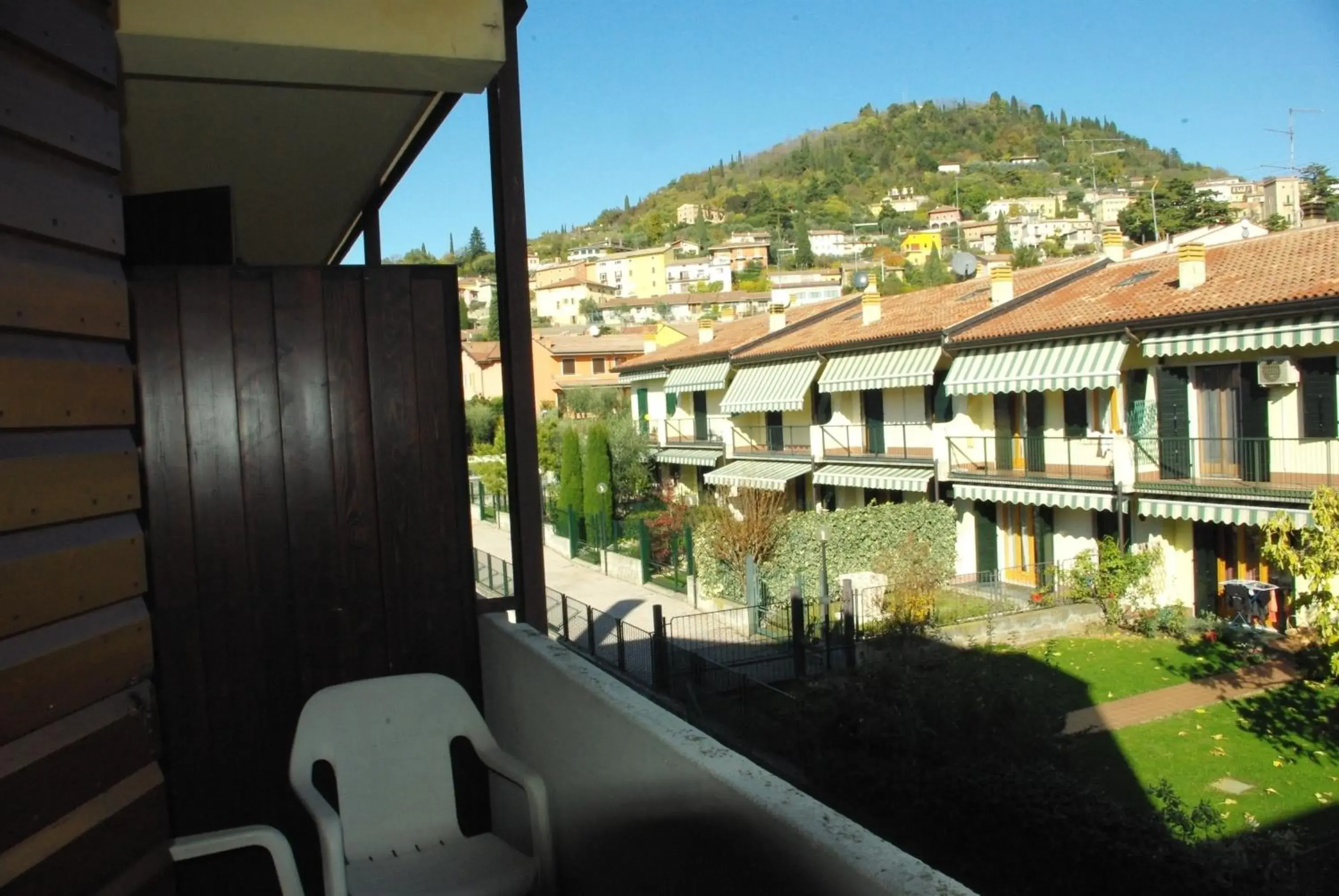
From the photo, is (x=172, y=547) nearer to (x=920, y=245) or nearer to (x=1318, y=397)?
(x=1318, y=397)

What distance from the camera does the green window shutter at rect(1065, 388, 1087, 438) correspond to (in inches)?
808

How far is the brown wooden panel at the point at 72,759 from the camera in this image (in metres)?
1.86

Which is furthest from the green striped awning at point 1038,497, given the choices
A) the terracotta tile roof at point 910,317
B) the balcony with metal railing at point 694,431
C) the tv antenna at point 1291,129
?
the tv antenna at point 1291,129

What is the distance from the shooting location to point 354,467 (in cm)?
351

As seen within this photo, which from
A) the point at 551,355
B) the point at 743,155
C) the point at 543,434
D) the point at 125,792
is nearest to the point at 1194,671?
the point at 125,792

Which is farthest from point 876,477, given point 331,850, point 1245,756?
point 331,850

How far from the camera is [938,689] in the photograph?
26.5ft

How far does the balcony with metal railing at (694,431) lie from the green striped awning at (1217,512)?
49.3 feet

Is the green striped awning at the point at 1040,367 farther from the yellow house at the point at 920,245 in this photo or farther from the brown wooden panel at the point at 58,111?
the yellow house at the point at 920,245

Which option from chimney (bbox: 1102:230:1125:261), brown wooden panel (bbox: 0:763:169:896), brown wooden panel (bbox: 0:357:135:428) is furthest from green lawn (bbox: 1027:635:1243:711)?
brown wooden panel (bbox: 0:357:135:428)

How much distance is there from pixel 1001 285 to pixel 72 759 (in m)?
23.5

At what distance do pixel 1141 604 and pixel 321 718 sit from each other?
58.9ft

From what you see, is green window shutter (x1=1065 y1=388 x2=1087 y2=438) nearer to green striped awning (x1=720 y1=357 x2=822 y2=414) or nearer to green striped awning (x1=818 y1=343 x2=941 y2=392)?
green striped awning (x1=818 y1=343 x2=941 y2=392)

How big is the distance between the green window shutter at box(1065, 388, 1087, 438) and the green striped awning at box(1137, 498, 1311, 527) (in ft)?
8.40
